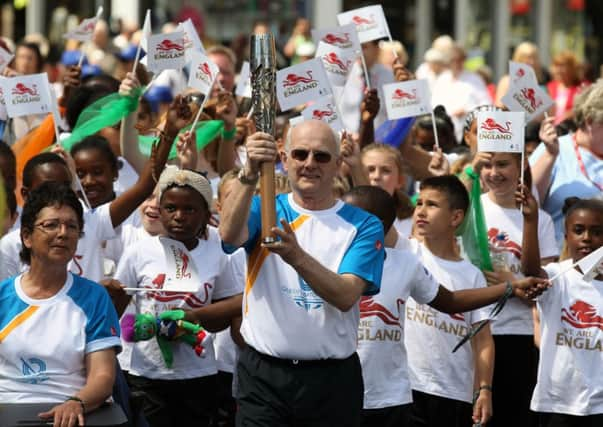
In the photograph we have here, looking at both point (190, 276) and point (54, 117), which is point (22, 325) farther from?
point (54, 117)

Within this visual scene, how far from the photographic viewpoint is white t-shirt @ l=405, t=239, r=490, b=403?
7781mm

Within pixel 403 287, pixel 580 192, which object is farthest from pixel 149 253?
pixel 580 192

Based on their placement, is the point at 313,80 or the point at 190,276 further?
the point at 313,80

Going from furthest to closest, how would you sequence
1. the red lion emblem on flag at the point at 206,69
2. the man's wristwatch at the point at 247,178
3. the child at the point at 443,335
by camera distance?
the red lion emblem on flag at the point at 206,69 → the child at the point at 443,335 → the man's wristwatch at the point at 247,178

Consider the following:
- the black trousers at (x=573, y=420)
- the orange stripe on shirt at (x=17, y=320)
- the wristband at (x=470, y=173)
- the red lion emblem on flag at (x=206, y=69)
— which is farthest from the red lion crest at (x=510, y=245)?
the orange stripe on shirt at (x=17, y=320)

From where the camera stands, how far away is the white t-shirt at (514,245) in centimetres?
842

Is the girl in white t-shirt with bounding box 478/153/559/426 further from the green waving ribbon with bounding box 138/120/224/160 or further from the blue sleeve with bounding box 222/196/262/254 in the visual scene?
the blue sleeve with bounding box 222/196/262/254

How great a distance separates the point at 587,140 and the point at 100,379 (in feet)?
13.4

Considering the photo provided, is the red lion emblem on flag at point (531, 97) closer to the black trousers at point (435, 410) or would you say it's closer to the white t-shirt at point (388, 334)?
the white t-shirt at point (388, 334)

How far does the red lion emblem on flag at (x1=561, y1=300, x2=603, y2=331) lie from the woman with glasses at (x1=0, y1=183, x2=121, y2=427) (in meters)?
2.46

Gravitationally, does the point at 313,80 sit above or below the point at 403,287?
above

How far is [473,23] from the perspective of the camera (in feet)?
87.2

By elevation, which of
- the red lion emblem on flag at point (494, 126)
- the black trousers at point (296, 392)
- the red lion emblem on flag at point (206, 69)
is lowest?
the black trousers at point (296, 392)

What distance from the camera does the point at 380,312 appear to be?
7.43 meters
